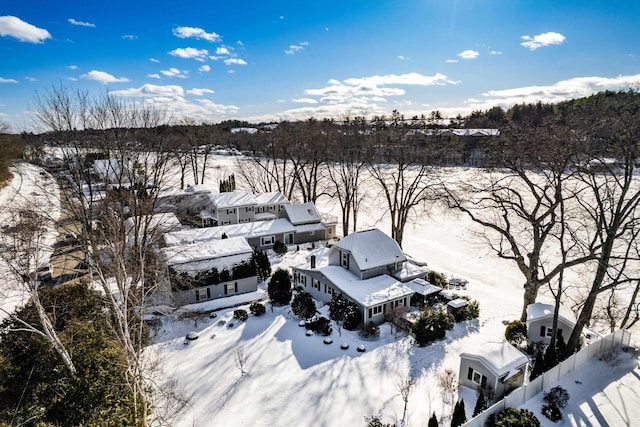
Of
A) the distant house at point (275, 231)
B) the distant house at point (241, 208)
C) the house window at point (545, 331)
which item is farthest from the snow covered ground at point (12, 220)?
the house window at point (545, 331)

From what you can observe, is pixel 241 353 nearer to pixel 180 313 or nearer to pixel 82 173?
pixel 180 313

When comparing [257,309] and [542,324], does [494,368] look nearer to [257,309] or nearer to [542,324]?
[542,324]

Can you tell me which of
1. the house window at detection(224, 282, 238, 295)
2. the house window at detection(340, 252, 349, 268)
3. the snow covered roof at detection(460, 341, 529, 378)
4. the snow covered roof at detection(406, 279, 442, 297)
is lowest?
the house window at detection(224, 282, 238, 295)

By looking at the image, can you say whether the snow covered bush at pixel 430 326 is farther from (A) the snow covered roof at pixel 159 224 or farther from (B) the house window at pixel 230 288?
(A) the snow covered roof at pixel 159 224

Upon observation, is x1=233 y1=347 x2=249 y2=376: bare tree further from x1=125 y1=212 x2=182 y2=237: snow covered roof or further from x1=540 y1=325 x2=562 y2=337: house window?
x1=540 y1=325 x2=562 y2=337: house window

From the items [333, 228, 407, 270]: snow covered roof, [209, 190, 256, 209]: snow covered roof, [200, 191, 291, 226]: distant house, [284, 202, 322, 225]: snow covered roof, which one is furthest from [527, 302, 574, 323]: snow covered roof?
[209, 190, 256, 209]: snow covered roof

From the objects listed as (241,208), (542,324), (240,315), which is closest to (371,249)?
(240,315)
